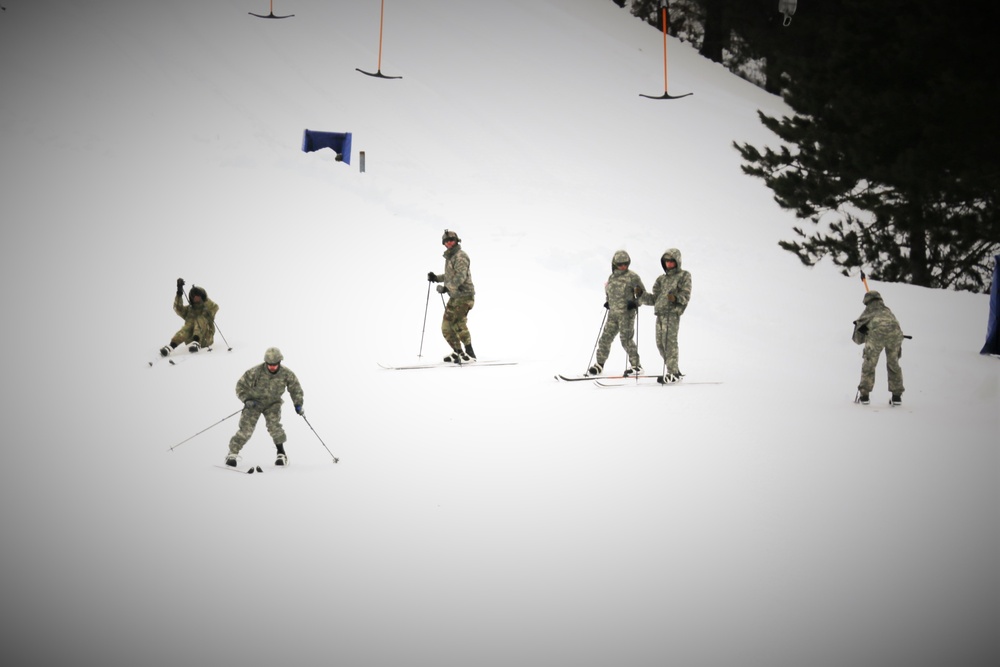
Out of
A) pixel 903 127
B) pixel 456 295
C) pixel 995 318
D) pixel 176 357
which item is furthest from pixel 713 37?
pixel 176 357

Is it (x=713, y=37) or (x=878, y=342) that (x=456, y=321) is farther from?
(x=713, y=37)

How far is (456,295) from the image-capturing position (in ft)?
47.8

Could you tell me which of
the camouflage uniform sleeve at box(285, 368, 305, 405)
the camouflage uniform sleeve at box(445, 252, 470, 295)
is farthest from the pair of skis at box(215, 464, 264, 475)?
the camouflage uniform sleeve at box(445, 252, 470, 295)

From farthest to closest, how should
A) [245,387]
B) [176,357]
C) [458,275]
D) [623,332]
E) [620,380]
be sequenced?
[176,357]
[458,275]
[620,380]
[623,332]
[245,387]

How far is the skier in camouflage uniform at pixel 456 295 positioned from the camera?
1450cm

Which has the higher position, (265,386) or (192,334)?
(192,334)

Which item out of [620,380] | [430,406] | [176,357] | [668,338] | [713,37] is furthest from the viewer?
[713,37]

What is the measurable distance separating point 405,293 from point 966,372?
971 cm

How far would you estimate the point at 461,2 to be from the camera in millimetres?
38625

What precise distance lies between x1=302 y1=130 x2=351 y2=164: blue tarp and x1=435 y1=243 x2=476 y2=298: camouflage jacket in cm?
1015

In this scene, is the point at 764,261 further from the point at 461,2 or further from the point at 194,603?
the point at 461,2

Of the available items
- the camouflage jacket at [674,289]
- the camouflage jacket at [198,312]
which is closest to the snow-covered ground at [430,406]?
the camouflage jacket at [198,312]

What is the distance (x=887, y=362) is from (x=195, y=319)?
9928 mm

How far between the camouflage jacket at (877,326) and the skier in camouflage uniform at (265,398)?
7.16 meters
